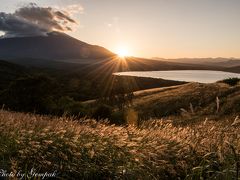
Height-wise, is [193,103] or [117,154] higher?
[117,154]

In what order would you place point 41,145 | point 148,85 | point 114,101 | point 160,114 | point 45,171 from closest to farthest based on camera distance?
point 45,171 < point 41,145 < point 160,114 < point 114,101 < point 148,85

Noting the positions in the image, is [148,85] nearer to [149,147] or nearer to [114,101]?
[114,101]

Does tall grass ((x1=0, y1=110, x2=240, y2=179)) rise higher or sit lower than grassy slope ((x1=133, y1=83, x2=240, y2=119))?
higher

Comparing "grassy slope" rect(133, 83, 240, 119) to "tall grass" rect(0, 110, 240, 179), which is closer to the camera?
"tall grass" rect(0, 110, 240, 179)

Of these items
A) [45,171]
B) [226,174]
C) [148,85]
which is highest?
[226,174]

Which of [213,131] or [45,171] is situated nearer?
[45,171]

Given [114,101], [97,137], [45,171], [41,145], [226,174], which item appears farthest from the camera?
[114,101]

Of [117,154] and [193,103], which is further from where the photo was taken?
[193,103]

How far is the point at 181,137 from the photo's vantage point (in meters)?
A: 8.82

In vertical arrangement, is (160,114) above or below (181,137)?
below

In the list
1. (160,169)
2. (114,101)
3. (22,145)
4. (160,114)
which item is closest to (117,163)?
(160,169)

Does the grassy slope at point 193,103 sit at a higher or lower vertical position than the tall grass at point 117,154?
lower

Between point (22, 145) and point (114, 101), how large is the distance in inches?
1880

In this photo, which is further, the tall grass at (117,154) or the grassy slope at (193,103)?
the grassy slope at (193,103)
